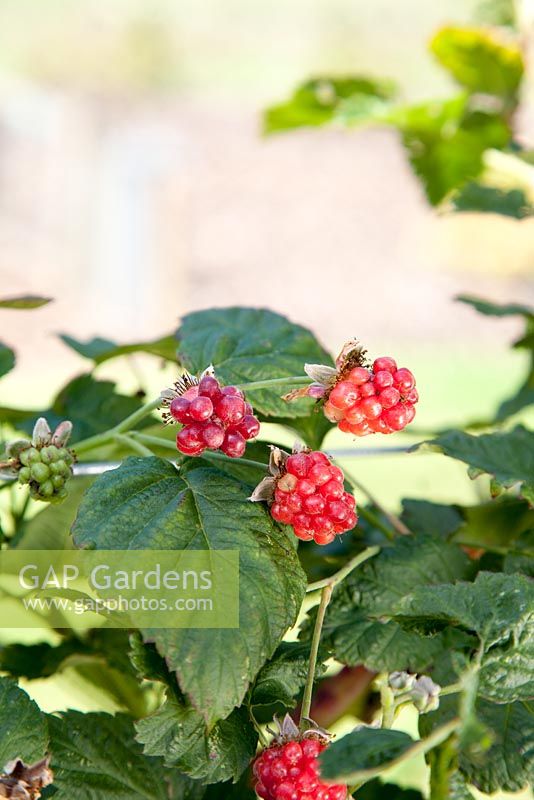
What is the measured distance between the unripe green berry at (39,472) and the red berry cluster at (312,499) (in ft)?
0.30

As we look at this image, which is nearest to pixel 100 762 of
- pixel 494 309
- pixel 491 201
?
pixel 494 309

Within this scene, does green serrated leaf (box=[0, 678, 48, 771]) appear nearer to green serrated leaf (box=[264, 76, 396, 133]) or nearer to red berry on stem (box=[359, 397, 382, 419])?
red berry on stem (box=[359, 397, 382, 419])

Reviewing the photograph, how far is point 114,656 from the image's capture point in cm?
50

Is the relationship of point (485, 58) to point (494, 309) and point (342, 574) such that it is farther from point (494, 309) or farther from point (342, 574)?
point (342, 574)

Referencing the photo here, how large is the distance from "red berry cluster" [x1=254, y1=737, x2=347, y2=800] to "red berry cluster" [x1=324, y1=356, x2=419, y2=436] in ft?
0.39

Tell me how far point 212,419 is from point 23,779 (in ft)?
0.46

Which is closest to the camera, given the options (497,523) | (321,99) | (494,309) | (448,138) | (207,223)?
(497,523)

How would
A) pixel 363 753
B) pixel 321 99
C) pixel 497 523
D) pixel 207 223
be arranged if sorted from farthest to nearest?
pixel 207 223, pixel 321 99, pixel 497 523, pixel 363 753

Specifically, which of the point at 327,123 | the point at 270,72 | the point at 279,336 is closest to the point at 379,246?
the point at 270,72

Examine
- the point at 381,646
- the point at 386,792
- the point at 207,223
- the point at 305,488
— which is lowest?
the point at 207,223

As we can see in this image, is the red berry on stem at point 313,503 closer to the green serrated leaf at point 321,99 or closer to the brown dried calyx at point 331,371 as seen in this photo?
the brown dried calyx at point 331,371

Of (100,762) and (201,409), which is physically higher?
A: (201,409)

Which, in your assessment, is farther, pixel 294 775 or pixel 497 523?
pixel 497 523

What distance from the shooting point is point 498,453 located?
1.51 feet
